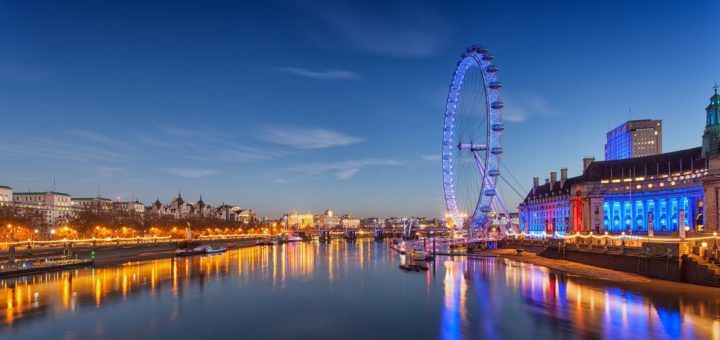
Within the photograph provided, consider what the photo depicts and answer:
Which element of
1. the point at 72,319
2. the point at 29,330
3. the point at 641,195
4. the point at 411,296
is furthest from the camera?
the point at 641,195

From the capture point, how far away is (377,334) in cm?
2839

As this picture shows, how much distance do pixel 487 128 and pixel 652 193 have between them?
30.2 metres

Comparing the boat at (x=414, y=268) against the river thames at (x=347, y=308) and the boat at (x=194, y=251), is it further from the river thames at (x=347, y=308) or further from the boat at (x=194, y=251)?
the boat at (x=194, y=251)

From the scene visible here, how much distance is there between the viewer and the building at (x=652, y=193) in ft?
231

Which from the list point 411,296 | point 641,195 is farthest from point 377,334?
point 641,195

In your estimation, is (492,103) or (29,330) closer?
(29,330)

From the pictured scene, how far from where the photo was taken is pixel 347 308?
1447 inches

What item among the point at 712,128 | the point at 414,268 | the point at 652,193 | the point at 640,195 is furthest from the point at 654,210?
the point at 414,268

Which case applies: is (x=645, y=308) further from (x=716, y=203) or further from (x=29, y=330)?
(x=716, y=203)

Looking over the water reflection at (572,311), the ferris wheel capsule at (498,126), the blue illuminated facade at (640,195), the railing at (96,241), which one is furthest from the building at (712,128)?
the railing at (96,241)

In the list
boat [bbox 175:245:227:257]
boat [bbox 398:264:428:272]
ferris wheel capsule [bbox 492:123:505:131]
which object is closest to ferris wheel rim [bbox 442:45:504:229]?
ferris wheel capsule [bbox 492:123:505:131]

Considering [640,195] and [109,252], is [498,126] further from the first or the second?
[109,252]

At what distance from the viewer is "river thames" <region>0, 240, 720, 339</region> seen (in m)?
A: 28.0

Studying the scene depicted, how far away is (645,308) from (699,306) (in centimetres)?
316
